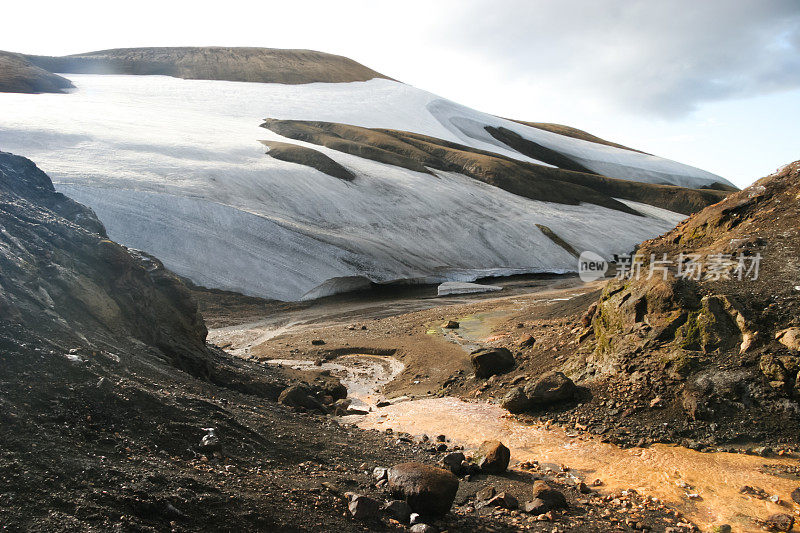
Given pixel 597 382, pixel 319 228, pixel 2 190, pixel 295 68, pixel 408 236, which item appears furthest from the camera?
pixel 295 68

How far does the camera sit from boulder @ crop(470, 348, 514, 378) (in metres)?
11.3

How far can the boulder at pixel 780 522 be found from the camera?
5352 mm

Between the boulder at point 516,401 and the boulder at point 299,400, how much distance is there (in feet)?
10.6

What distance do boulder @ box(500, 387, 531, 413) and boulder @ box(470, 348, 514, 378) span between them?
1761 mm

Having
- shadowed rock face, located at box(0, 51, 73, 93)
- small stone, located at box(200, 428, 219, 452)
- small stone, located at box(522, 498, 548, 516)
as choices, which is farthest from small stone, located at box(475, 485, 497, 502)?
shadowed rock face, located at box(0, 51, 73, 93)

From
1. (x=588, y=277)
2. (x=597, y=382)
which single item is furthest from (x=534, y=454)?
(x=588, y=277)

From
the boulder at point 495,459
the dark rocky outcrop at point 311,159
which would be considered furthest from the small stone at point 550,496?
the dark rocky outcrop at point 311,159

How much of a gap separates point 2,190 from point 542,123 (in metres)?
83.6

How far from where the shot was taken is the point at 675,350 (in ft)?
27.3

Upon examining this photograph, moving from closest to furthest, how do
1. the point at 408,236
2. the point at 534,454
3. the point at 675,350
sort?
1. the point at 534,454
2. the point at 675,350
3. the point at 408,236

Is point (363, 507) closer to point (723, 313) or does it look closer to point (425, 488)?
point (425, 488)

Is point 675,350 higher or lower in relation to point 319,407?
higher

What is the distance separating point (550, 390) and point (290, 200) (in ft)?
83.0

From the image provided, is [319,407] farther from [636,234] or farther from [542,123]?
[542,123]
